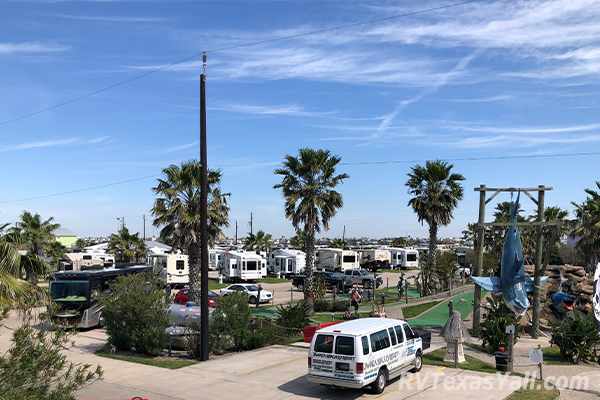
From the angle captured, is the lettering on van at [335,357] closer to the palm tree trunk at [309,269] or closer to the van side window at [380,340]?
the van side window at [380,340]

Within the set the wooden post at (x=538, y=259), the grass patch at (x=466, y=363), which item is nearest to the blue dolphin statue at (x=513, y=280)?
the wooden post at (x=538, y=259)

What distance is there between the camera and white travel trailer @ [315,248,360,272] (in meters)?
53.8

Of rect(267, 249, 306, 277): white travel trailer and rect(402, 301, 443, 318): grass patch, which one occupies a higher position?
rect(267, 249, 306, 277): white travel trailer

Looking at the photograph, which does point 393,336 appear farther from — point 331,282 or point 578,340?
point 331,282

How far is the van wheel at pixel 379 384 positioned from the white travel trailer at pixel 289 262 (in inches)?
1537

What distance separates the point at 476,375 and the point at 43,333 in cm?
1168

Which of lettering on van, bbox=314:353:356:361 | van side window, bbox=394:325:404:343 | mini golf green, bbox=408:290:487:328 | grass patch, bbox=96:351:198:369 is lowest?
mini golf green, bbox=408:290:487:328

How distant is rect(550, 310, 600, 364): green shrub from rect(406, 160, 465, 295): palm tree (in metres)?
19.5

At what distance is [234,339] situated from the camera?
17.8 metres

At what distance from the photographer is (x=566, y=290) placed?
24.9 meters

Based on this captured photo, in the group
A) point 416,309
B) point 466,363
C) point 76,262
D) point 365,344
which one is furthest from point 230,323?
point 76,262

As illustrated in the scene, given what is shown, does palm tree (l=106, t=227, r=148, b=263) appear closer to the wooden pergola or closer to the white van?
the wooden pergola

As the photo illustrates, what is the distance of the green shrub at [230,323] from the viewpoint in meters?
17.3

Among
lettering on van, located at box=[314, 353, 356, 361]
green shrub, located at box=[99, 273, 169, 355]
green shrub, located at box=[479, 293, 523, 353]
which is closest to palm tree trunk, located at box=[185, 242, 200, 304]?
green shrub, located at box=[99, 273, 169, 355]
